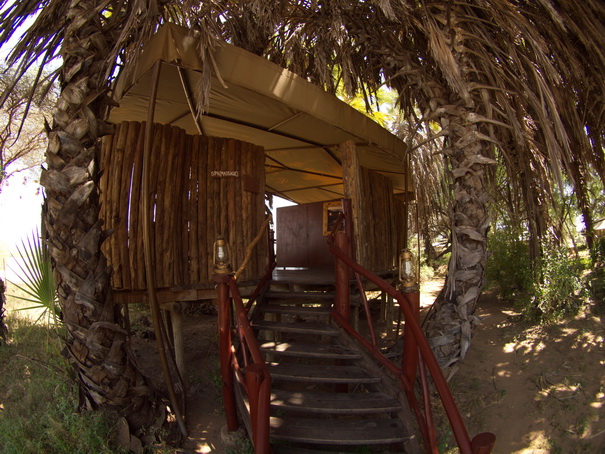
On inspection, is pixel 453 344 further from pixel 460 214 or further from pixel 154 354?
pixel 154 354

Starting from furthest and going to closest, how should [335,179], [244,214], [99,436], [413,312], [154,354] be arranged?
[335,179] → [154,354] → [244,214] → [99,436] → [413,312]

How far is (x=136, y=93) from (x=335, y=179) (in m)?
5.12

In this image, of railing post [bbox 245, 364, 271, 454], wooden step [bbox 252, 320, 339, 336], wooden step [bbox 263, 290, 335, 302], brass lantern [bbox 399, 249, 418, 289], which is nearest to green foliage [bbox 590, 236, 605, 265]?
wooden step [bbox 263, 290, 335, 302]

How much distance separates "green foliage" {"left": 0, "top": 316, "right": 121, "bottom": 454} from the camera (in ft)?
10.6

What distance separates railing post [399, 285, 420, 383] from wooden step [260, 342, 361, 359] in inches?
28.5

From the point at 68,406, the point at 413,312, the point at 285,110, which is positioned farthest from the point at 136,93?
the point at 413,312

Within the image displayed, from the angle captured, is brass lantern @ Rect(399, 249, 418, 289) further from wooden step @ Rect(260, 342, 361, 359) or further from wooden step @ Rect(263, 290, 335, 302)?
wooden step @ Rect(263, 290, 335, 302)

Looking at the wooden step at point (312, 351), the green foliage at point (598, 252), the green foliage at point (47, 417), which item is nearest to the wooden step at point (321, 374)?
the wooden step at point (312, 351)

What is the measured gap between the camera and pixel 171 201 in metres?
4.92

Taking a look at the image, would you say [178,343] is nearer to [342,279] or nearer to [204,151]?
[342,279]

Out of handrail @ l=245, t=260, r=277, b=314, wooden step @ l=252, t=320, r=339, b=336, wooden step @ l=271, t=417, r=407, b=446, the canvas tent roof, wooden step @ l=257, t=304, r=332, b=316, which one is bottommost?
wooden step @ l=271, t=417, r=407, b=446

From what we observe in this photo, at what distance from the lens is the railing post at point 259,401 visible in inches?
92.2

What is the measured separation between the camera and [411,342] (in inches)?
120

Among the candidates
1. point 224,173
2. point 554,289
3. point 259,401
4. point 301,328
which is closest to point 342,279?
point 301,328
